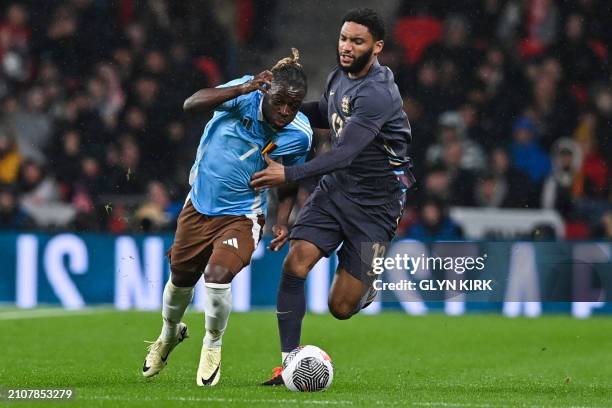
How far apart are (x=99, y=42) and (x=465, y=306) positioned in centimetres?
543

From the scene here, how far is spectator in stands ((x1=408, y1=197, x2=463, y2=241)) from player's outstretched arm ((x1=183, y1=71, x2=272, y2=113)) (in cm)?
640

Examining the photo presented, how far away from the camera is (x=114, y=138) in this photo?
48.4ft

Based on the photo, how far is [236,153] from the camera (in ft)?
25.1

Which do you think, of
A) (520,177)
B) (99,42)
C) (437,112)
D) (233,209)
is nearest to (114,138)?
(99,42)

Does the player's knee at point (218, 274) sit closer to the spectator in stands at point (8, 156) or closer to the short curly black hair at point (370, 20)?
the short curly black hair at point (370, 20)

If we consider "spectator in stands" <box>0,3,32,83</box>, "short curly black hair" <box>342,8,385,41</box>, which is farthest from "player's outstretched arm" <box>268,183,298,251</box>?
"spectator in stands" <box>0,3,32,83</box>

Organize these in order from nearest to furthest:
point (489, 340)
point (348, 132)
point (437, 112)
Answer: point (348, 132) → point (489, 340) → point (437, 112)

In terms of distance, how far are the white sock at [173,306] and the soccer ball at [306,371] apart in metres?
0.91

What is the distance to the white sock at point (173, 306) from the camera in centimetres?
779

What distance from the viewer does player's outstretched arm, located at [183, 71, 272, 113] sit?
7039 mm

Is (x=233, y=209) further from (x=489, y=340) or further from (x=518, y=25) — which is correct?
(x=518, y=25)

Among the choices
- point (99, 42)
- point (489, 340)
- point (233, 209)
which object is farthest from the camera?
point (99, 42)

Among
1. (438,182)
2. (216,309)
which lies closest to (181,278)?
(216,309)

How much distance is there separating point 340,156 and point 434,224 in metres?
6.54
